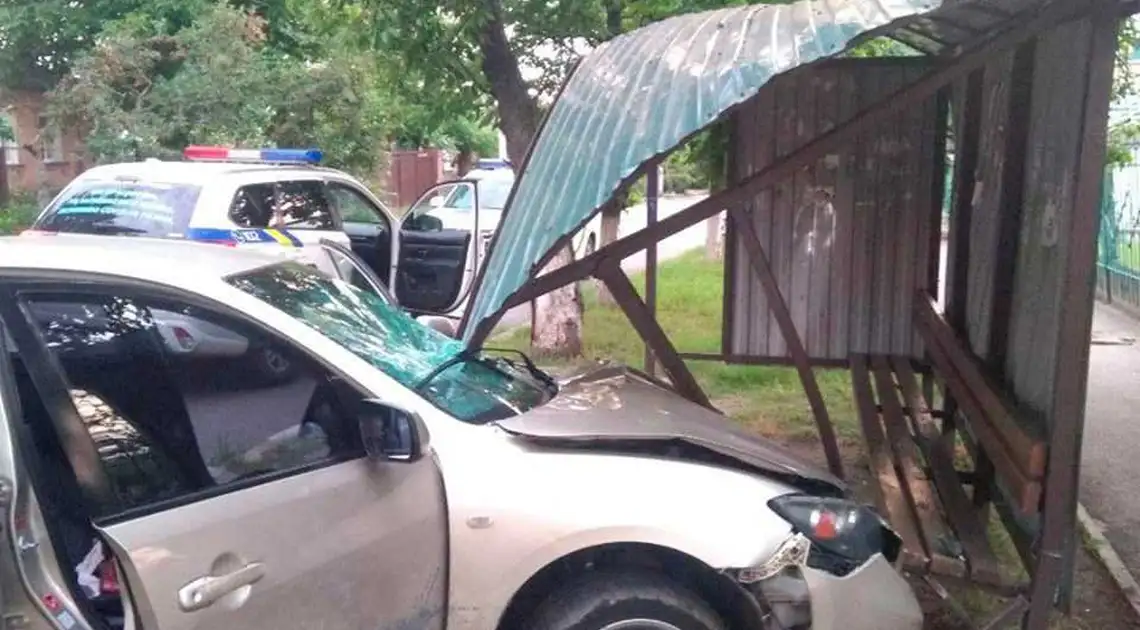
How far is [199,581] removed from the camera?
2857 mm

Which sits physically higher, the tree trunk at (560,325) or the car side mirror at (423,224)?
the car side mirror at (423,224)

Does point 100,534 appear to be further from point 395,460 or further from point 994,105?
point 994,105

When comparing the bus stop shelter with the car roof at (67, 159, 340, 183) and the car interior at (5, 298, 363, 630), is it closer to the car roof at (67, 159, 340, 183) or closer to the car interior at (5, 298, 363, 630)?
the car interior at (5, 298, 363, 630)

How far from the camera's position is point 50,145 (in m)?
18.2

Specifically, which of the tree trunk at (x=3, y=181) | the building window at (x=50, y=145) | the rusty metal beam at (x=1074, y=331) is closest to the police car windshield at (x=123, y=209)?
the rusty metal beam at (x=1074, y=331)

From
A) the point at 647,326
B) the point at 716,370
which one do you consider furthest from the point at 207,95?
the point at 647,326

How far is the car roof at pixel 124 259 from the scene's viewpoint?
3.00m

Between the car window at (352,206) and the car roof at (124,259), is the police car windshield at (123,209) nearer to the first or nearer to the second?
the car window at (352,206)

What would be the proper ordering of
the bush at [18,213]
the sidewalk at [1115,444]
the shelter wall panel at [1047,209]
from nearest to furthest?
the shelter wall panel at [1047,209]
the sidewalk at [1115,444]
the bush at [18,213]

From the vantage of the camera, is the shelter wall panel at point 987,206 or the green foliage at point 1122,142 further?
the green foliage at point 1122,142

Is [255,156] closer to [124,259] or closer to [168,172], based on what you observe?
[168,172]

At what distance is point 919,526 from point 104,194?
669cm

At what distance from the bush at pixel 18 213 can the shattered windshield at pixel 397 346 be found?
51.1ft

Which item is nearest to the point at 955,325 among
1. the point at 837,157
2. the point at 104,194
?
the point at 837,157
